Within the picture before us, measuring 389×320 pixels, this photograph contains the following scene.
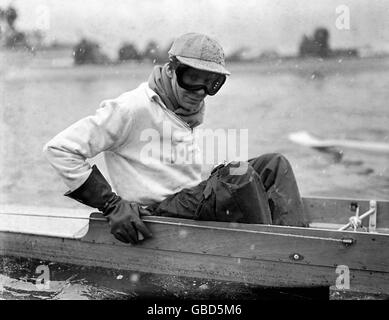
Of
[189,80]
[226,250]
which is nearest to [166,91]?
[189,80]

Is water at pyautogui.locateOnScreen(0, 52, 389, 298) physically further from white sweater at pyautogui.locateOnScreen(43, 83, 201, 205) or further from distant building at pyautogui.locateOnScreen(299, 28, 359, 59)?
white sweater at pyautogui.locateOnScreen(43, 83, 201, 205)

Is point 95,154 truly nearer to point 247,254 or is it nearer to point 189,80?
point 189,80

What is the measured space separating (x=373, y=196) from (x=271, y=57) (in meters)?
10.6

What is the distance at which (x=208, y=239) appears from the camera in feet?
10.2

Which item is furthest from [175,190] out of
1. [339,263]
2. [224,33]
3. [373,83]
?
[373,83]

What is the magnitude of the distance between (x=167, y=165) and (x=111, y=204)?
382 millimetres

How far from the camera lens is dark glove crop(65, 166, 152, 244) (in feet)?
10.0

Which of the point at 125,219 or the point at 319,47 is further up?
the point at 319,47

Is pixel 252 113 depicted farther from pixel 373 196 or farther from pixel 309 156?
pixel 373 196

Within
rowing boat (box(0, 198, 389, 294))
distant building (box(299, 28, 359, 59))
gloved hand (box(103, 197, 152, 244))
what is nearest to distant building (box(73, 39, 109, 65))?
distant building (box(299, 28, 359, 59))

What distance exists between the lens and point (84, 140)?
2957 millimetres

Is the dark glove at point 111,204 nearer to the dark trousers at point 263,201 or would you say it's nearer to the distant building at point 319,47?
the dark trousers at point 263,201


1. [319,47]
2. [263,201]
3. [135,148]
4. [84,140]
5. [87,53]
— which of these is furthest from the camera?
[87,53]

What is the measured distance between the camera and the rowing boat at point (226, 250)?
2904 mm
